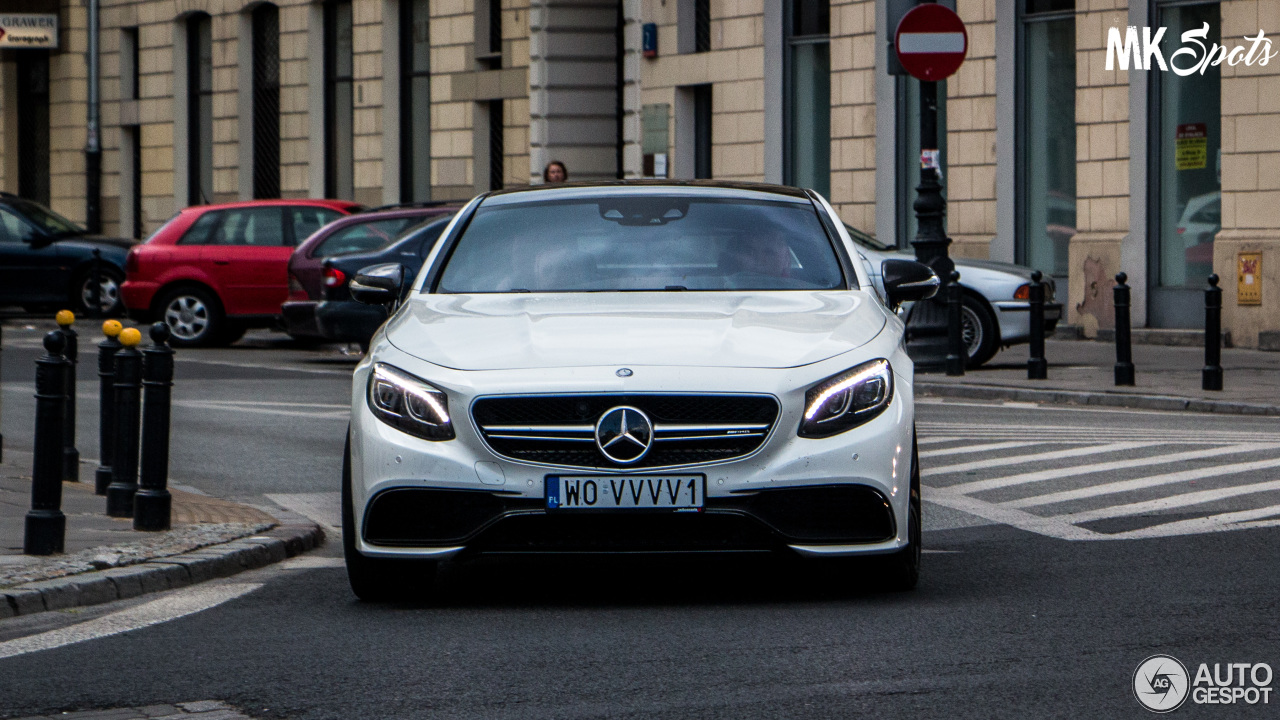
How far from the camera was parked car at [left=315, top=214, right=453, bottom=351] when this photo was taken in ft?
59.3

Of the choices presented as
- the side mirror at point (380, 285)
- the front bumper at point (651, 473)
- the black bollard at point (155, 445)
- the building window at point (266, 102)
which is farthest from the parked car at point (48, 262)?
the front bumper at point (651, 473)

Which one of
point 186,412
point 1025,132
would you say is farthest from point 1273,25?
point 186,412

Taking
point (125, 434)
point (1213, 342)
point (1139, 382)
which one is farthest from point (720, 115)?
point (125, 434)

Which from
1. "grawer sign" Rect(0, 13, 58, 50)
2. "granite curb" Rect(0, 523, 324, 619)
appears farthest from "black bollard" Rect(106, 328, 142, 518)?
"grawer sign" Rect(0, 13, 58, 50)

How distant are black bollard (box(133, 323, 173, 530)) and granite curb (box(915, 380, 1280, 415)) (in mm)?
8032

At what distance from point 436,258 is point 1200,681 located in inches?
134

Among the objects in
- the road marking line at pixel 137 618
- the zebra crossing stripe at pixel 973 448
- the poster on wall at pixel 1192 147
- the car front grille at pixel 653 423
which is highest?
the poster on wall at pixel 1192 147

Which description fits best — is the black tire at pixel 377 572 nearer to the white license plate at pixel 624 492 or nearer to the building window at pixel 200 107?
the white license plate at pixel 624 492

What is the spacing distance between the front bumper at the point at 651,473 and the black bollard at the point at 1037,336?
989 centimetres

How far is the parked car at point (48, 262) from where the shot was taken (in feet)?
84.0

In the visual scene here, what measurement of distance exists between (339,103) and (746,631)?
27.7 m

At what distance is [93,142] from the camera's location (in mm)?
36156

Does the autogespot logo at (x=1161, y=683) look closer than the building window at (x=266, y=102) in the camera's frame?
Yes

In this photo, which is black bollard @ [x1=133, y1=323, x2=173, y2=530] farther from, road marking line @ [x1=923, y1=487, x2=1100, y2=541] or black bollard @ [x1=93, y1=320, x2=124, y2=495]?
road marking line @ [x1=923, y1=487, x2=1100, y2=541]
